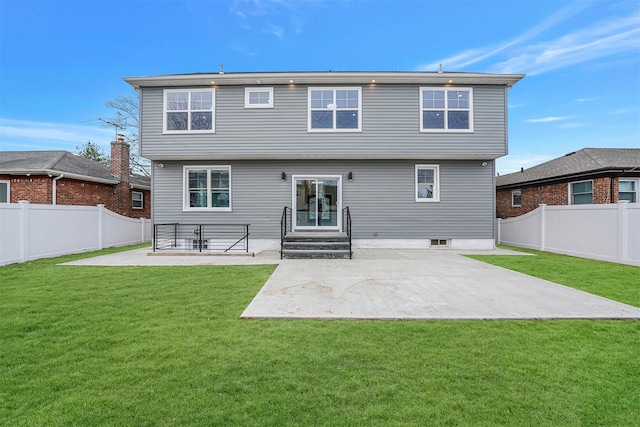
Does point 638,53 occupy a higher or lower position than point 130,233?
higher

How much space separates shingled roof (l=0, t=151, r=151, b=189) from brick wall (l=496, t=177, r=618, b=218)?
2213 cm

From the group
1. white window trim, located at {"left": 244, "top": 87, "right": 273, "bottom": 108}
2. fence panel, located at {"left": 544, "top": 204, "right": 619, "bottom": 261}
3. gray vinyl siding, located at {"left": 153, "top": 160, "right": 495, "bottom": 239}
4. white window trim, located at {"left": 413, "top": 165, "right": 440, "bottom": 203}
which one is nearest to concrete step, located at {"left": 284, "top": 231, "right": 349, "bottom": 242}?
gray vinyl siding, located at {"left": 153, "top": 160, "right": 495, "bottom": 239}

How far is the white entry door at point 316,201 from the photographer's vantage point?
11.4 meters

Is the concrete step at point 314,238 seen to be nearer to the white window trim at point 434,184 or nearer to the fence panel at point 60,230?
the white window trim at point 434,184

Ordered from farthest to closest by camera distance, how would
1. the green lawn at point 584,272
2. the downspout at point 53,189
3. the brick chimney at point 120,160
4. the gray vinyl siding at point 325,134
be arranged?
the brick chimney at point 120,160, the downspout at point 53,189, the gray vinyl siding at point 325,134, the green lawn at point 584,272

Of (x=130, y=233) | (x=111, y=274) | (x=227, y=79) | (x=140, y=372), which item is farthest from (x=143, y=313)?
(x=130, y=233)

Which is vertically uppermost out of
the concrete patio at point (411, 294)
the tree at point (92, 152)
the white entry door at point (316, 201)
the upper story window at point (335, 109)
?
the tree at point (92, 152)

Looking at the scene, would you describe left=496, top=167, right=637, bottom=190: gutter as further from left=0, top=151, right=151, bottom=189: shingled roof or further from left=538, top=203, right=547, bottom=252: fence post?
left=0, top=151, right=151, bottom=189: shingled roof

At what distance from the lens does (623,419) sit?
6.96ft

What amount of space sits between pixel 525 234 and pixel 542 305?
9755 millimetres

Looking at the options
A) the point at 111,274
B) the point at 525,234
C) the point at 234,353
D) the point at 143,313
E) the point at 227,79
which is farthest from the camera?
the point at 525,234

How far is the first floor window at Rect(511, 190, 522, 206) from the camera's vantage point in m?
17.0

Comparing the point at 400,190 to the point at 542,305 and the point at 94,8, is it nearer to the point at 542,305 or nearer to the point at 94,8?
the point at 542,305

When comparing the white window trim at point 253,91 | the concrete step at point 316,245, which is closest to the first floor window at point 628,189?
the concrete step at point 316,245
